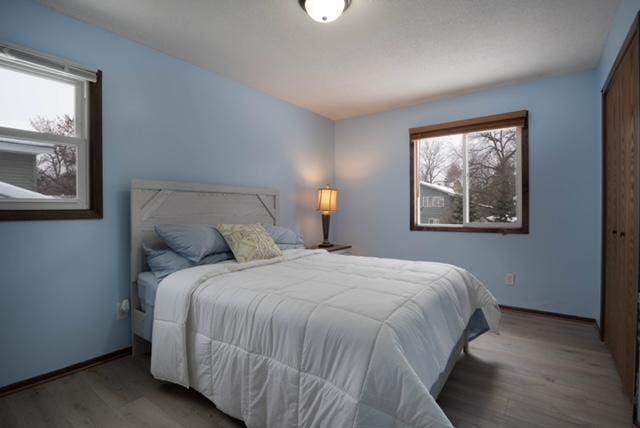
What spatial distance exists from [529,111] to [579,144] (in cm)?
55

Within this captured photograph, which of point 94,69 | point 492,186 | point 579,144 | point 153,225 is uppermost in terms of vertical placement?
point 94,69

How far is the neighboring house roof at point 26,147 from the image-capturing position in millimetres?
1833

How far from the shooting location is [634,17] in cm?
169

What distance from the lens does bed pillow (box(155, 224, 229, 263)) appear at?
7.20ft

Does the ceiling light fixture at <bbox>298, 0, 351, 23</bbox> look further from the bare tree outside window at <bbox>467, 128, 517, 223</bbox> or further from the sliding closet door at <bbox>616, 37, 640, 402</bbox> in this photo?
the bare tree outside window at <bbox>467, 128, 517, 223</bbox>

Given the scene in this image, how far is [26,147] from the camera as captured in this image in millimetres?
1910

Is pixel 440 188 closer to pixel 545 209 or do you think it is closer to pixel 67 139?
pixel 545 209

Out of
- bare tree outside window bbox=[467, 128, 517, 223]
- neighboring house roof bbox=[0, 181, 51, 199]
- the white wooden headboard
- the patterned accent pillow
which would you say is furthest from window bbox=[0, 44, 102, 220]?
bare tree outside window bbox=[467, 128, 517, 223]

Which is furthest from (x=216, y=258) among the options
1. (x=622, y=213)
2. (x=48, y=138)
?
(x=622, y=213)

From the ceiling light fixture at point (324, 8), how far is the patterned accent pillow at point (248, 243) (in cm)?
158

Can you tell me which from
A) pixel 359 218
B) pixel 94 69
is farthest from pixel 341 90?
pixel 94 69

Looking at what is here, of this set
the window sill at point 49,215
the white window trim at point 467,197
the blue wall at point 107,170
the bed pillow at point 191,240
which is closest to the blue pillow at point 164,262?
the bed pillow at point 191,240

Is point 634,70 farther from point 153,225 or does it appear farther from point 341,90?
point 153,225

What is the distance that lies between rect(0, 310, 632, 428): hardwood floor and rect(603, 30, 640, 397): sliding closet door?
0.71 feet
